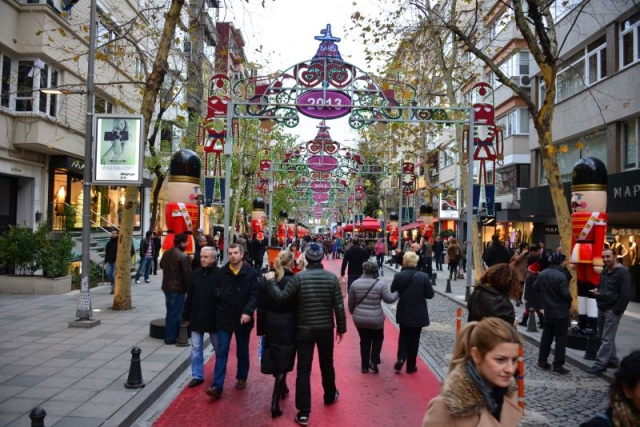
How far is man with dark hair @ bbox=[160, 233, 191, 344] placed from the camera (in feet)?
28.9

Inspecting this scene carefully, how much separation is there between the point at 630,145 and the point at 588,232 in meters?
10.2

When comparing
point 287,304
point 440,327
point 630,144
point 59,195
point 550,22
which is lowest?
point 440,327

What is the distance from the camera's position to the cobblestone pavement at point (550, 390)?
6088mm

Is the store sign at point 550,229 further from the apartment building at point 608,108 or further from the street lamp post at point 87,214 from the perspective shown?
the street lamp post at point 87,214

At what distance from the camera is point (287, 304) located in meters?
5.89

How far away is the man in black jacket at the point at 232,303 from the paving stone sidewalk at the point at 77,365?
87 centimetres

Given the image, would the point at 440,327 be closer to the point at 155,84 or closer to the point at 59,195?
the point at 155,84

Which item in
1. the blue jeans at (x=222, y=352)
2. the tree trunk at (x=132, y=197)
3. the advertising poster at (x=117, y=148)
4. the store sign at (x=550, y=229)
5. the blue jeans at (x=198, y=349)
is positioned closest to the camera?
the blue jeans at (x=222, y=352)

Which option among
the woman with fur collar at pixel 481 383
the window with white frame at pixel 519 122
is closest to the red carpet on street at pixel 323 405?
the woman with fur collar at pixel 481 383

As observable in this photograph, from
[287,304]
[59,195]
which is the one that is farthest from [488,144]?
[59,195]

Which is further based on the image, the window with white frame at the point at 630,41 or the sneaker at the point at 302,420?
the window with white frame at the point at 630,41

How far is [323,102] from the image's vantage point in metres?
12.7

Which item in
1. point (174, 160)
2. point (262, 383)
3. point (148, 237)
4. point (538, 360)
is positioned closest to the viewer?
point (262, 383)

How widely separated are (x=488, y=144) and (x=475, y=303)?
9.92 meters
